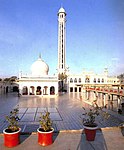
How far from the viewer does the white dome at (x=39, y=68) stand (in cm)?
3719

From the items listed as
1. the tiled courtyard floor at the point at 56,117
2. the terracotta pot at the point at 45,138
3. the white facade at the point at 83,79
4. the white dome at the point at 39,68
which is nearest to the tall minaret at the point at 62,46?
the white facade at the point at 83,79

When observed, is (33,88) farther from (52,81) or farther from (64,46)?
(64,46)

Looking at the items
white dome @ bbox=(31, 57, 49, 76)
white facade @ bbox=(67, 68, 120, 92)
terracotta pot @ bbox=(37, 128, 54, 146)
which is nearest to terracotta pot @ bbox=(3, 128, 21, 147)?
terracotta pot @ bbox=(37, 128, 54, 146)

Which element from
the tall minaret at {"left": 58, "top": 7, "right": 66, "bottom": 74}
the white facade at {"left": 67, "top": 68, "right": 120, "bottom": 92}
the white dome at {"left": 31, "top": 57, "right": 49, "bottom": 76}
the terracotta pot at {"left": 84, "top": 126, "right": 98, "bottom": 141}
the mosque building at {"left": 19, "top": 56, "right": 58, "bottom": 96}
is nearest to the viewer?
the terracotta pot at {"left": 84, "top": 126, "right": 98, "bottom": 141}

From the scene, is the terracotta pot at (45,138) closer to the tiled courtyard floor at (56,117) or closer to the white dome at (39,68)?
the tiled courtyard floor at (56,117)

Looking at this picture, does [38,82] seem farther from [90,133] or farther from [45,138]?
[45,138]

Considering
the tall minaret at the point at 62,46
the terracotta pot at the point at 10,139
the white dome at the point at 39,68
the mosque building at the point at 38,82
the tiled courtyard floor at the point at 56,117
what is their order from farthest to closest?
the tall minaret at the point at 62,46 → the white dome at the point at 39,68 → the mosque building at the point at 38,82 → the tiled courtyard floor at the point at 56,117 → the terracotta pot at the point at 10,139

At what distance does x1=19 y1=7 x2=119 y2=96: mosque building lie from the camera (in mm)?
34344

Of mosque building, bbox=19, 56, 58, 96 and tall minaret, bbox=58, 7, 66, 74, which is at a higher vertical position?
tall minaret, bbox=58, 7, 66, 74

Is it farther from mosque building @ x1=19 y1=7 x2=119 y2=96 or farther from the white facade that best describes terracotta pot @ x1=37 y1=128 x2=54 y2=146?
the white facade

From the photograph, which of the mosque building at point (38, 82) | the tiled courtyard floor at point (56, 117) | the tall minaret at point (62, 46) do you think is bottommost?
the tiled courtyard floor at point (56, 117)

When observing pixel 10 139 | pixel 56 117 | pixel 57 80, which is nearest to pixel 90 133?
pixel 10 139

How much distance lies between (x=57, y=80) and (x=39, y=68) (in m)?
5.43

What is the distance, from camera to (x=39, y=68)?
3719 centimetres
